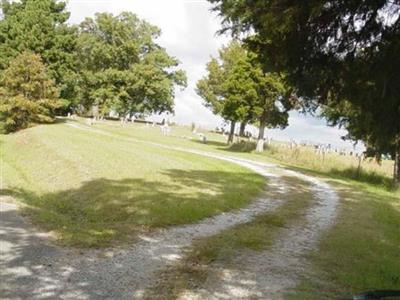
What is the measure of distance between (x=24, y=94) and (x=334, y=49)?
114 feet

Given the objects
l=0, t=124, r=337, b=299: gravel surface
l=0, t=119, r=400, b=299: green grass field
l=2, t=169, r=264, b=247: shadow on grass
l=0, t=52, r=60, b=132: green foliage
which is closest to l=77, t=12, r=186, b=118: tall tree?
l=0, t=52, r=60, b=132: green foliage

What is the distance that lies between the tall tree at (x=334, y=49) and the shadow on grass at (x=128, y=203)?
4701 millimetres

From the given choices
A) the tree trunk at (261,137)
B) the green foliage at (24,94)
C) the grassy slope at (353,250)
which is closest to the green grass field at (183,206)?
the grassy slope at (353,250)

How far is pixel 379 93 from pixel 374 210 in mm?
9915

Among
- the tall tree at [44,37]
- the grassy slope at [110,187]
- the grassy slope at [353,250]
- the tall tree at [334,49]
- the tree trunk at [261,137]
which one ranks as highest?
the tall tree at [44,37]

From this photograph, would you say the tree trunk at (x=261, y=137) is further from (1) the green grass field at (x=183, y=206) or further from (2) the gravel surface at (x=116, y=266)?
(2) the gravel surface at (x=116, y=266)

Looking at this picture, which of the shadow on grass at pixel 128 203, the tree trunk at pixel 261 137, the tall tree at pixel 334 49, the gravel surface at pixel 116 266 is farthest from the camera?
the tree trunk at pixel 261 137

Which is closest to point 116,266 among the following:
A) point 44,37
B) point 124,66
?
point 44,37

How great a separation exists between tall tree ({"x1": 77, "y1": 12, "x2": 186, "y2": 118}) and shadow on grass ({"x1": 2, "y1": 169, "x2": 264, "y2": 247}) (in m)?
44.3

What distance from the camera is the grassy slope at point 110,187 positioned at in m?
12.4

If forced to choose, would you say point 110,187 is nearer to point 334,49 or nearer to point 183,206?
point 183,206

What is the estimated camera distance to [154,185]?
17.7m

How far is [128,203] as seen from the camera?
14828 millimetres

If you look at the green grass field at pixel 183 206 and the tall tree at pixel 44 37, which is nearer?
the green grass field at pixel 183 206
